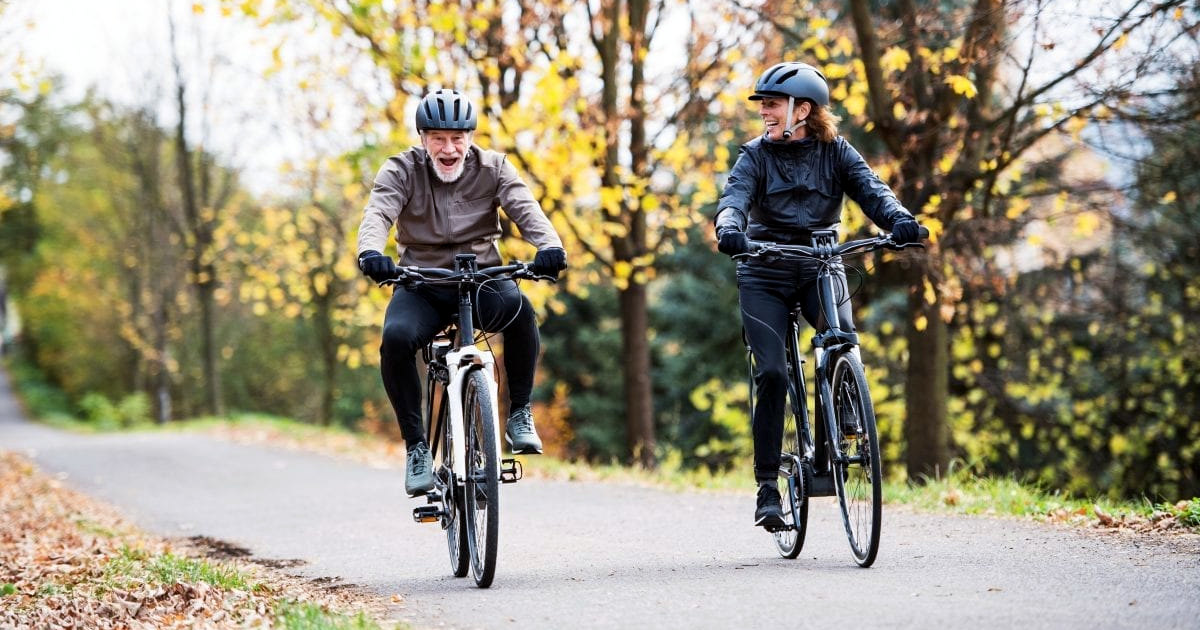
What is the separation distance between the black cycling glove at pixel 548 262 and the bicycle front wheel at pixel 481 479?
0.50 metres

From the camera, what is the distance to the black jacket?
5402 mm

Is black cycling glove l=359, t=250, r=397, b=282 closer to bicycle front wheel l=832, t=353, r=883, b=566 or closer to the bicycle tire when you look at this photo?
the bicycle tire

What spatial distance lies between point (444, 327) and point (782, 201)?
1.62 meters

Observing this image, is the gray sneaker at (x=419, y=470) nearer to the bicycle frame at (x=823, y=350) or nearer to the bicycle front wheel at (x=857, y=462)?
the bicycle frame at (x=823, y=350)

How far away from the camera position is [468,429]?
17.2ft

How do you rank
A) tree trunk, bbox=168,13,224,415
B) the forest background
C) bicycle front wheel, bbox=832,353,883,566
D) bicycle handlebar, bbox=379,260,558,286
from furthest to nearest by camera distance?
tree trunk, bbox=168,13,224,415 → the forest background → bicycle handlebar, bbox=379,260,558,286 → bicycle front wheel, bbox=832,353,883,566

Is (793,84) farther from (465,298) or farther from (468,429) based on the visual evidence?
(468,429)

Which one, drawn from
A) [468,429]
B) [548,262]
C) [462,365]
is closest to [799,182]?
[548,262]

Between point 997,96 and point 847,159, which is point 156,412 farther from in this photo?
point 847,159

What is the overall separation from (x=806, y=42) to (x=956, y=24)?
131 centimetres

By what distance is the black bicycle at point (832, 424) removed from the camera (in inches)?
193

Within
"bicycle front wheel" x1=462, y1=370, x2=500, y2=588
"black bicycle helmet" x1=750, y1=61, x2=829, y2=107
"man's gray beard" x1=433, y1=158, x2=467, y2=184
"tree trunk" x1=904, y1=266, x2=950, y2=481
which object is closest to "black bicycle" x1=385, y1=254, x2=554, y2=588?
"bicycle front wheel" x1=462, y1=370, x2=500, y2=588

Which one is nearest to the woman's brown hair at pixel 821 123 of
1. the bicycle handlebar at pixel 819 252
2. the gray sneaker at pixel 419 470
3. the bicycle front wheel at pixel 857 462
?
the bicycle handlebar at pixel 819 252

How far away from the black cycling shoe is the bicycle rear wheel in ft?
0.21
